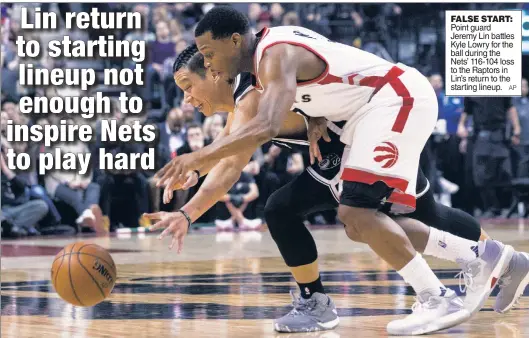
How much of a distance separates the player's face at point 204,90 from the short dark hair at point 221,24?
700 millimetres

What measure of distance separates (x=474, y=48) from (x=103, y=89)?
5.36 m

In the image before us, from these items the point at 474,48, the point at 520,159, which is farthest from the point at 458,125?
the point at 474,48

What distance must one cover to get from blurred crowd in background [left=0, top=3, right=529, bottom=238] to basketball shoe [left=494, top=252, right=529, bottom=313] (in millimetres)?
8065

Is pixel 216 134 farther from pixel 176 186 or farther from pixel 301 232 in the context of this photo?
pixel 176 186

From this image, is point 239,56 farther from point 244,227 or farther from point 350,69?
point 244,227

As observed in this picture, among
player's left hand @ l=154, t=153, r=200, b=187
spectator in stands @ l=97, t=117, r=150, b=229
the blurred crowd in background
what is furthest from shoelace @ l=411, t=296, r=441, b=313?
spectator in stands @ l=97, t=117, r=150, b=229

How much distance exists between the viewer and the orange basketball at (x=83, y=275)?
5.61 metres

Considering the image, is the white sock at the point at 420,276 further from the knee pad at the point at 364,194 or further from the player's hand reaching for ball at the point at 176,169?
the player's hand reaching for ball at the point at 176,169

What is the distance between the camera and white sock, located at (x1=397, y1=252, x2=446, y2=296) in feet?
17.6

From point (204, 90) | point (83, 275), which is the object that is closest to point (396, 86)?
point (204, 90)

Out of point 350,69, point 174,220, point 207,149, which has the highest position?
point 350,69

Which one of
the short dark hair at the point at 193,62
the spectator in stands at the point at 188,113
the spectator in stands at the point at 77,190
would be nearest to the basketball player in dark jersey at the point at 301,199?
the short dark hair at the point at 193,62

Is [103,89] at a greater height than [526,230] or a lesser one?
greater

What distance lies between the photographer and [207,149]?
487cm
